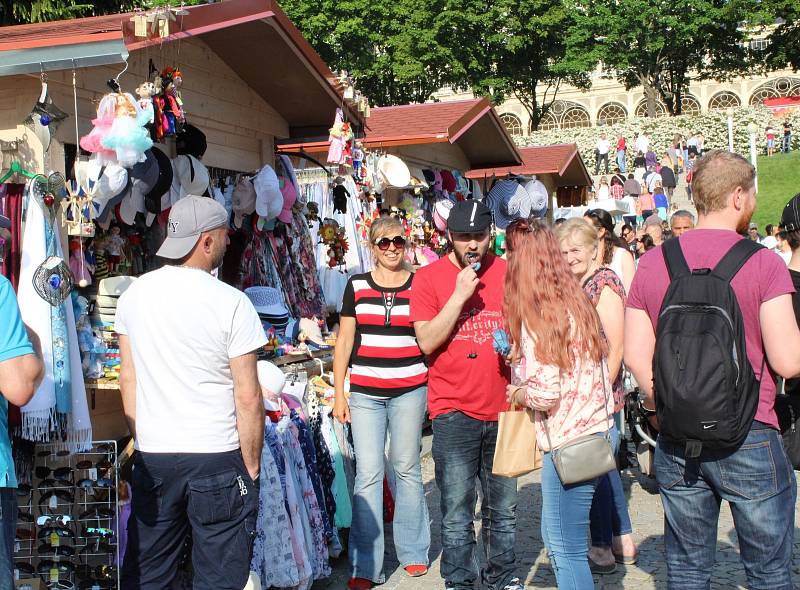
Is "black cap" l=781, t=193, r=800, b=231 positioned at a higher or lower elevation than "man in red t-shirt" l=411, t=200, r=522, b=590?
higher

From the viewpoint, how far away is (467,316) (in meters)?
4.93

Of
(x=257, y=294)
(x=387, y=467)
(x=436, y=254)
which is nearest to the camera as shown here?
(x=387, y=467)

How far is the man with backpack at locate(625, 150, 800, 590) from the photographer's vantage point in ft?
10.9

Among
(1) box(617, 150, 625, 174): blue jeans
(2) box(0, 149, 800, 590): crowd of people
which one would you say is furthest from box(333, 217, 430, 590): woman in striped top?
(1) box(617, 150, 625, 174): blue jeans

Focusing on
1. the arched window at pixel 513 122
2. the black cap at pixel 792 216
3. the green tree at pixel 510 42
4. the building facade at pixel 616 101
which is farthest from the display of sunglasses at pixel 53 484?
the arched window at pixel 513 122

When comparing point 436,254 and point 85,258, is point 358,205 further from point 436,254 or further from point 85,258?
point 85,258

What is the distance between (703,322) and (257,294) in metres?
4.67

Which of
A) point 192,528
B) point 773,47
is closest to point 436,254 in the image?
point 192,528

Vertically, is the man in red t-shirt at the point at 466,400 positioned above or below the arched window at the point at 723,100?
below

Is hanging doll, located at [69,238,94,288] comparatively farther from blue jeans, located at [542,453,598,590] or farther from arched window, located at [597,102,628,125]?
arched window, located at [597,102,628,125]

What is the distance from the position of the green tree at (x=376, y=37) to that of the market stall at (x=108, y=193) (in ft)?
121

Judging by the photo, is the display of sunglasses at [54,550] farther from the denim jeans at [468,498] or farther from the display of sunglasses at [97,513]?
the denim jeans at [468,498]

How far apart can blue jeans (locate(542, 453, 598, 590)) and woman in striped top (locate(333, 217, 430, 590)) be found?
160 centimetres

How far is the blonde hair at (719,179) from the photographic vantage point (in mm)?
3486
